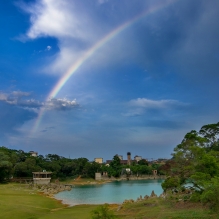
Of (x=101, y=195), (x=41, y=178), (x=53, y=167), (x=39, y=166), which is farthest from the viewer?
(x=53, y=167)

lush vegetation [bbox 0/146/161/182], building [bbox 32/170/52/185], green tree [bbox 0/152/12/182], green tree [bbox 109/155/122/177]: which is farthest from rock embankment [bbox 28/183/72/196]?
green tree [bbox 109/155/122/177]

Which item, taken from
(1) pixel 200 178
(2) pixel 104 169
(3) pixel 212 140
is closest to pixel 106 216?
(1) pixel 200 178

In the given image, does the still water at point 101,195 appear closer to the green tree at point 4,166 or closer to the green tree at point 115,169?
the green tree at point 4,166

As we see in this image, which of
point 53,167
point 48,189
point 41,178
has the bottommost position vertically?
point 48,189

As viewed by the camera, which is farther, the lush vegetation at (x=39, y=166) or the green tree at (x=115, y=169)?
the green tree at (x=115, y=169)

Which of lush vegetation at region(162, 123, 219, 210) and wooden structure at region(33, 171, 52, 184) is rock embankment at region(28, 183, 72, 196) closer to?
wooden structure at region(33, 171, 52, 184)

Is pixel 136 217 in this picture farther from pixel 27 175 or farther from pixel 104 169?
pixel 104 169

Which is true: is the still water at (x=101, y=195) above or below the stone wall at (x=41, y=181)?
below

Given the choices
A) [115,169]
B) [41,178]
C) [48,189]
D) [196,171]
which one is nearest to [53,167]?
[41,178]

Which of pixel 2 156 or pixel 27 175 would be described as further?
pixel 27 175

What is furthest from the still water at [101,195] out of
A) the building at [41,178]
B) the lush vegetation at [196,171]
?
the building at [41,178]

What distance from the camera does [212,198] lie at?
13703 millimetres

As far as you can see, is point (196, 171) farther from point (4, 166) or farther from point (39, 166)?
point (39, 166)

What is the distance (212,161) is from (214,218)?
6.89 metres
